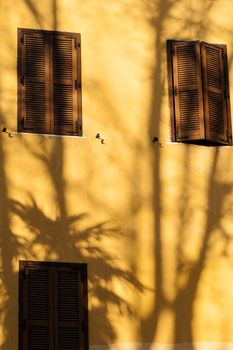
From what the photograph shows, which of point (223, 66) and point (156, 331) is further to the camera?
point (223, 66)

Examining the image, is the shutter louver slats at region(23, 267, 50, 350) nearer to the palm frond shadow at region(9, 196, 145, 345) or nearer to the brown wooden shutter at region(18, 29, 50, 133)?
the palm frond shadow at region(9, 196, 145, 345)

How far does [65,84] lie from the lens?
19.2 m

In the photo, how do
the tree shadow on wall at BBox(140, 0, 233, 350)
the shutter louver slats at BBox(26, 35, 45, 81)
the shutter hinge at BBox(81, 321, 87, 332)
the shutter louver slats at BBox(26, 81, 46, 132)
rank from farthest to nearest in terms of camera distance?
1. the shutter louver slats at BBox(26, 35, 45, 81)
2. the shutter louver slats at BBox(26, 81, 46, 132)
3. the tree shadow on wall at BBox(140, 0, 233, 350)
4. the shutter hinge at BBox(81, 321, 87, 332)

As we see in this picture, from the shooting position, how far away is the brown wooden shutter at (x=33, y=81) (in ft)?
61.7

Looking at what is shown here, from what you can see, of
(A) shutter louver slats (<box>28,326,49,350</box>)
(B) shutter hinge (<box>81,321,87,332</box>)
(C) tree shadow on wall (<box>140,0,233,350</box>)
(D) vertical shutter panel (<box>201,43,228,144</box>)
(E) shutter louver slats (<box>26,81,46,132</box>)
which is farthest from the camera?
(D) vertical shutter panel (<box>201,43,228,144</box>)

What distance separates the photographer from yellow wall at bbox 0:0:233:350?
18.1 metres

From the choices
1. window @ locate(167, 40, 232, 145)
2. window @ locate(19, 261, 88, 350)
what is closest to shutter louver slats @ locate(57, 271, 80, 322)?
window @ locate(19, 261, 88, 350)

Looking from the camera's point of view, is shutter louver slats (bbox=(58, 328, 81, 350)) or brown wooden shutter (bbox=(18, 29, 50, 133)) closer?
shutter louver slats (bbox=(58, 328, 81, 350))

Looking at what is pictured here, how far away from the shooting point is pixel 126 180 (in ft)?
61.6

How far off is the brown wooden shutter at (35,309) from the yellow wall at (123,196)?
0.14 m

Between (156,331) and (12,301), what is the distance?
1910mm

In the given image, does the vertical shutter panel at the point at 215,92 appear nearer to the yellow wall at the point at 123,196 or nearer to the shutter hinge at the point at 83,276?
the yellow wall at the point at 123,196

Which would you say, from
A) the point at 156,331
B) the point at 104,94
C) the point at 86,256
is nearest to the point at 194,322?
the point at 156,331

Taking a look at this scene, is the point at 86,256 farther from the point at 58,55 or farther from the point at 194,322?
the point at 58,55
